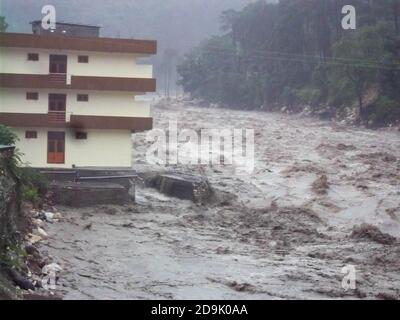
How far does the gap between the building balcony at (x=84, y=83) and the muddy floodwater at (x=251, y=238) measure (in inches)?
135

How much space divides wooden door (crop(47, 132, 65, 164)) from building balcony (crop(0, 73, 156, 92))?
159 cm

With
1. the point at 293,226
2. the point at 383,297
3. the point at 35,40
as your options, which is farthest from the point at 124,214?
the point at 383,297

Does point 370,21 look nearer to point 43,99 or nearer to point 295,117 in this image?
point 295,117

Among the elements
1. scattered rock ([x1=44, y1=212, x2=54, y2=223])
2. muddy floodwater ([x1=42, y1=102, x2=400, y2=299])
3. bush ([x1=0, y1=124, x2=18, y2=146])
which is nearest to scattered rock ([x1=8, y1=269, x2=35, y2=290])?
muddy floodwater ([x1=42, y1=102, x2=400, y2=299])

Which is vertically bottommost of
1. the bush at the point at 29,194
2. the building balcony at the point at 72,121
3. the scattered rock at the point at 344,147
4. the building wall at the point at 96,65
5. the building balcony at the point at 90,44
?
the bush at the point at 29,194

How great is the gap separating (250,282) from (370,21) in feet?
135

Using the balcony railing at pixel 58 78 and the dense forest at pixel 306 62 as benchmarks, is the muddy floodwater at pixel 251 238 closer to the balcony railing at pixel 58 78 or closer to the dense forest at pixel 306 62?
the balcony railing at pixel 58 78

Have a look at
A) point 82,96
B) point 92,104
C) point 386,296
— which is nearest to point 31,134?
point 82,96

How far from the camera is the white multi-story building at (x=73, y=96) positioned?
2045cm

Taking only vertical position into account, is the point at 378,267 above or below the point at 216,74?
below

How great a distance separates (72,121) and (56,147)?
40.2 inches

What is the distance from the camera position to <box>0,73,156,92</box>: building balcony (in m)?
20.5

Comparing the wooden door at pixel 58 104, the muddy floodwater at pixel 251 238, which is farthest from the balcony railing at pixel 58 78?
the muddy floodwater at pixel 251 238

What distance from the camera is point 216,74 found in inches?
2847
